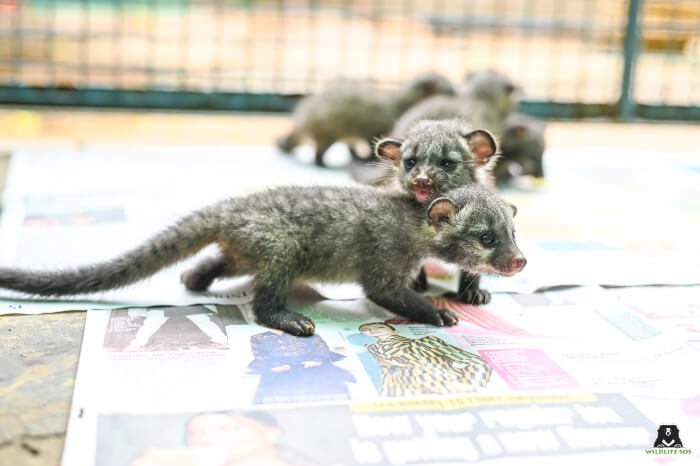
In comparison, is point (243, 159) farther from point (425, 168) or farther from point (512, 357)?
point (512, 357)

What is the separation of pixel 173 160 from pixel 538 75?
5.14 meters

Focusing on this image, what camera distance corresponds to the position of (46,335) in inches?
95.5

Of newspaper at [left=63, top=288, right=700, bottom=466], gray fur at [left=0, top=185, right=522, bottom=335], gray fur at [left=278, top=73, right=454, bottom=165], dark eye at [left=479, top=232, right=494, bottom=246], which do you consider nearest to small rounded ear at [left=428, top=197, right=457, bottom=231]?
gray fur at [left=0, top=185, right=522, bottom=335]

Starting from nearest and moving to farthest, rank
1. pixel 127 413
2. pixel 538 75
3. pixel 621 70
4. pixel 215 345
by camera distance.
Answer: pixel 127 413 < pixel 215 345 < pixel 621 70 < pixel 538 75

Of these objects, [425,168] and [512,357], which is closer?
[512,357]

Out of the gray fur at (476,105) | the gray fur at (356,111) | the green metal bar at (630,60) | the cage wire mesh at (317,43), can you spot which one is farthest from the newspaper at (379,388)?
the green metal bar at (630,60)

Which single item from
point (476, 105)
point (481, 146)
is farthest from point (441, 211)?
point (476, 105)

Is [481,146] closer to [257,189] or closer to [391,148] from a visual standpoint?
[391,148]

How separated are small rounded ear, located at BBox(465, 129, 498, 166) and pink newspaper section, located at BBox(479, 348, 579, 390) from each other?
947 mm

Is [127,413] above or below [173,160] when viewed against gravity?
below

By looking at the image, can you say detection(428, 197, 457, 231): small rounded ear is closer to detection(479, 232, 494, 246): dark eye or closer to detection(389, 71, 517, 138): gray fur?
detection(479, 232, 494, 246): dark eye

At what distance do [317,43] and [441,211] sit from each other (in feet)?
15.1

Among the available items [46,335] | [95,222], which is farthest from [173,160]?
[46,335]

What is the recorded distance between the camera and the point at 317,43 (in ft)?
22.8
